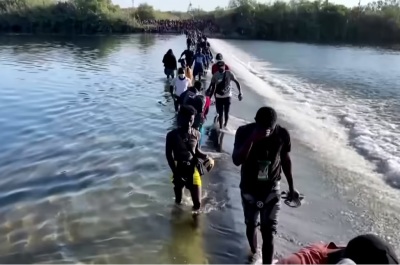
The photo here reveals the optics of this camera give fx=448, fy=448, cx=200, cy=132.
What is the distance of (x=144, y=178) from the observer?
8.74 m

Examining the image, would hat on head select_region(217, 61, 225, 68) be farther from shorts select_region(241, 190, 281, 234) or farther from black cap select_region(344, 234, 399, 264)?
black cap select_region(344, 234, 399, 264)

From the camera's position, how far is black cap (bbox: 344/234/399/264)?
2727 millimetres

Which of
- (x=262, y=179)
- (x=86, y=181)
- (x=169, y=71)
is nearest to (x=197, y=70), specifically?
(x=169, y=71)

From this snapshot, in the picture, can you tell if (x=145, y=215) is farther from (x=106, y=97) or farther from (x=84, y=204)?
(x=106, y=97)

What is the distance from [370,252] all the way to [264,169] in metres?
2.24

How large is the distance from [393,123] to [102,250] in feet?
40.3

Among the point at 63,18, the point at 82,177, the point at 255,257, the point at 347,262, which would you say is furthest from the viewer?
the point at 63,18

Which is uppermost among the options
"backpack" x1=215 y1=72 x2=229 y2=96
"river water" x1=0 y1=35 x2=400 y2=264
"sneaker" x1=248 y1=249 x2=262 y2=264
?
"backpack" x1=215 y1=72 x2=229 y2=96

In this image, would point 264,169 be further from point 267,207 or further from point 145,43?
point 145,43

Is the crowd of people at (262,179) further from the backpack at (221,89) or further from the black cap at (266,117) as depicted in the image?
the backpack at (221,89)

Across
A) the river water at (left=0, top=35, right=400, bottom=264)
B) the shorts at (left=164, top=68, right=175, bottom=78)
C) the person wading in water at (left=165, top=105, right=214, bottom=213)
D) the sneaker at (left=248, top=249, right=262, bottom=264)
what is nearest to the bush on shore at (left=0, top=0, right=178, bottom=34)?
the shorts at (left=164, top=68, right=175, bottom=78)

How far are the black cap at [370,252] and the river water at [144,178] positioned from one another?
121 inches

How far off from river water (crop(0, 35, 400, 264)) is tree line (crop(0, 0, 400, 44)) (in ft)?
191

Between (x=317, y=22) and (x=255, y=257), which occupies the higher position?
(x=317, y=22)
